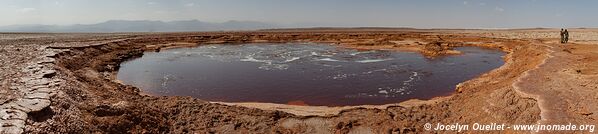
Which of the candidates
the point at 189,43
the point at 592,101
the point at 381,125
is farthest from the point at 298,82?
the point at 189,43

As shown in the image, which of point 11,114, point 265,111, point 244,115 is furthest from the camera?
point 265,111

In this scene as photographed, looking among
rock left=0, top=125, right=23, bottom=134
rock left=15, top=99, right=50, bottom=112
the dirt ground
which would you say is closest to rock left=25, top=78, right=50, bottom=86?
the dirt ground

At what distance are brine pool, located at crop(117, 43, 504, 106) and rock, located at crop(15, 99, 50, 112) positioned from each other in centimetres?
655

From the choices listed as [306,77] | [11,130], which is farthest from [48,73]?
[306,77]

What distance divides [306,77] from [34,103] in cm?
1353

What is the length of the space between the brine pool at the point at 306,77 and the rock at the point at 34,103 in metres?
6.55

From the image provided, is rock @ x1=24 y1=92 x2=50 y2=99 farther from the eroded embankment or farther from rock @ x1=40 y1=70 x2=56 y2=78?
rock @ x1=40 y1=70 x2=56 y2=78

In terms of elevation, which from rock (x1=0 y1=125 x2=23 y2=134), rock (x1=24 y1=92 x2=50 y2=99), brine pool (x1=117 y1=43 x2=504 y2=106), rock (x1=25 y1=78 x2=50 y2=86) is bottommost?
brine pool (x1=117 y1=43 x2=504 y2=106)

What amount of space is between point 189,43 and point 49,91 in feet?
119

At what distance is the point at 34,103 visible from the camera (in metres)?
10.3

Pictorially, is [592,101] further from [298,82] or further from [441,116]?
[298,82]

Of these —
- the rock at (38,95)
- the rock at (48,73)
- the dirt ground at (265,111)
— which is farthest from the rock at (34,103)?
the rock at (48,73)

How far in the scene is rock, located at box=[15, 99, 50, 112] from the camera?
32.6ft

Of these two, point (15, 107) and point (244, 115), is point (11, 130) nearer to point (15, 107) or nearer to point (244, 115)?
point (15, 107)
